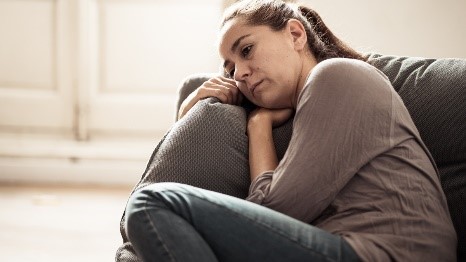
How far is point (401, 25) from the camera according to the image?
284 cm

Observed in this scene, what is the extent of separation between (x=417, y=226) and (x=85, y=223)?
181 cm

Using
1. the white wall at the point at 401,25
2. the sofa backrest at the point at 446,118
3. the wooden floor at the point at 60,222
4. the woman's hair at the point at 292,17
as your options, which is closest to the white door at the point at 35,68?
the wooden floor at the point at 60,222

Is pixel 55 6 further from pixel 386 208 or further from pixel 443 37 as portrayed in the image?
pixel 386 208

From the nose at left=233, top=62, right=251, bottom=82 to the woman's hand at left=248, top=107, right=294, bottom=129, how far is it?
9 cm

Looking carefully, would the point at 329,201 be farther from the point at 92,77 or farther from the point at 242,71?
the point at 92,77

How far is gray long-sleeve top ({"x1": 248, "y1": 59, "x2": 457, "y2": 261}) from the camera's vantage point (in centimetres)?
112

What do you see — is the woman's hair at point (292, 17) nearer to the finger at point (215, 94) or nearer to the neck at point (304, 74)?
the neck at point (304, 74)

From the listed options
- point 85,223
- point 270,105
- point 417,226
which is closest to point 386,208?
point 417,226

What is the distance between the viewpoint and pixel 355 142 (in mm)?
1142

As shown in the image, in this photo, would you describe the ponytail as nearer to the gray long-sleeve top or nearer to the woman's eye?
the woman's eye

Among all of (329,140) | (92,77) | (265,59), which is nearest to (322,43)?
(265,59)

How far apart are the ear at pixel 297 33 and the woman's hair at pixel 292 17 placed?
0.02m

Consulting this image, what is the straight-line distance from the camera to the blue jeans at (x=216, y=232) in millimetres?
1047

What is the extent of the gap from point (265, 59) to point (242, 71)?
2.6 inches
